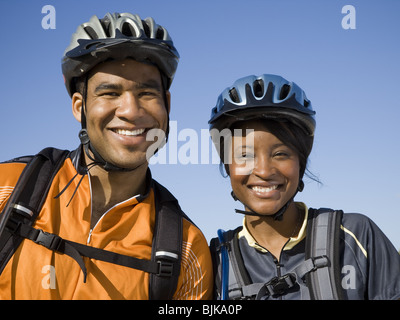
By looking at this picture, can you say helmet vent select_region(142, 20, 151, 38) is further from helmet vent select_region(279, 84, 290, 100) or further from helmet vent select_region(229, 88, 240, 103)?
helmet vent select_region(279, 84, 290, 100)

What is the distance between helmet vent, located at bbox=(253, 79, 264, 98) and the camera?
572 centimetres

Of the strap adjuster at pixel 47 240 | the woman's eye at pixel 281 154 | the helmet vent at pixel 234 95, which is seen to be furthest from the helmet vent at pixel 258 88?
the strap adjuster at pixel 47 240

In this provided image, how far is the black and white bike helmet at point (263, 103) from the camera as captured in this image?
5.38 meters

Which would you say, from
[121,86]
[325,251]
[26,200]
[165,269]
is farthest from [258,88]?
[26,200]

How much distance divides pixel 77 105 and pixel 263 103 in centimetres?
258

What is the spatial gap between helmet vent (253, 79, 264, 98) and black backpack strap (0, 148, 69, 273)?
2.89m

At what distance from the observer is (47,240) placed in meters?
4.45

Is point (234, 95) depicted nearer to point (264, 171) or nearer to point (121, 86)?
point (264, 171)

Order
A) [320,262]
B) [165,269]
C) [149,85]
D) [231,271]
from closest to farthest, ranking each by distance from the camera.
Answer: [320,262] → [165,269] → [231,271] → [149,85]

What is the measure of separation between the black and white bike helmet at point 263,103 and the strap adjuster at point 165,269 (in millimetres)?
2130

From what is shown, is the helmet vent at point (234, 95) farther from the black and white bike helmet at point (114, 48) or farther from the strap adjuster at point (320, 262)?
the strap adjuster at point (320, 262)
